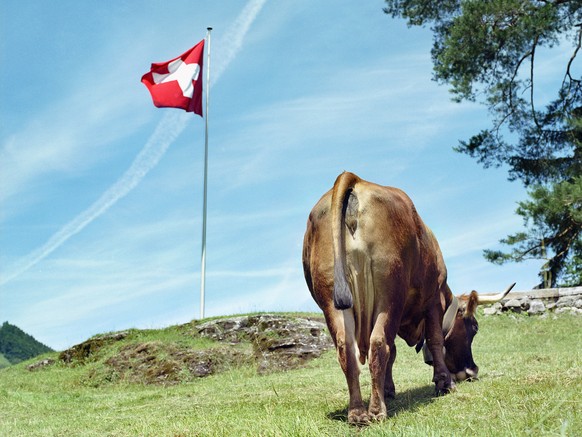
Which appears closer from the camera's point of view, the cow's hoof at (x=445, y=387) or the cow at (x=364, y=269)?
the cow at (x=364, y=269)

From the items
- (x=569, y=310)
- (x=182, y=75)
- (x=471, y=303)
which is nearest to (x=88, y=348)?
(x=182, y=75)

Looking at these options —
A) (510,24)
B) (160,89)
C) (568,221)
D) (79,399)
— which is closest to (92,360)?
(79,399)

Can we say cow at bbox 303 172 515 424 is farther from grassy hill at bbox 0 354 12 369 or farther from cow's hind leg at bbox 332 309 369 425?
grassy hill at bbox 0 354 12 369

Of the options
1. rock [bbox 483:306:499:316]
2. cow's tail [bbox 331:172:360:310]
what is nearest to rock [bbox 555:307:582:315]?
rock [bbox 483:306:499:316]

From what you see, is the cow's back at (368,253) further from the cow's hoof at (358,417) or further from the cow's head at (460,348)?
the cow's head at (460,348)

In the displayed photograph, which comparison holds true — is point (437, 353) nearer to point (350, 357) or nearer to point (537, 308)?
point (350, 357)

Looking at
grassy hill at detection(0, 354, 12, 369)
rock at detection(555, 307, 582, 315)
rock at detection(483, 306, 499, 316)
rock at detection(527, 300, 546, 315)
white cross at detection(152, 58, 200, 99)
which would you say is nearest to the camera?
rock at detection(555, 307, 582, 315)

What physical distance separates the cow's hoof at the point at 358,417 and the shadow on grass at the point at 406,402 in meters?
0.32

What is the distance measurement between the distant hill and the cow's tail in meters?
51.0

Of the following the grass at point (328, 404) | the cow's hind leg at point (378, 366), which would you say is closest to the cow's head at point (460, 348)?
the grass at point (328, 404)

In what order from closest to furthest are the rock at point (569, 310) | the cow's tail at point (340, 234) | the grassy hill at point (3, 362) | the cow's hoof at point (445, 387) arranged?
the cow's tail at point (340, 234), the cow's hoof at point (445, 387), the rock at point (569, 310), the grassy hill at point (3, 362)

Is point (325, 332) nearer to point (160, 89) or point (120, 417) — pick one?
point (120, 417)

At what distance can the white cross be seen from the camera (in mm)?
23378

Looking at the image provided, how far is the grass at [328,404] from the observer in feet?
18.6
